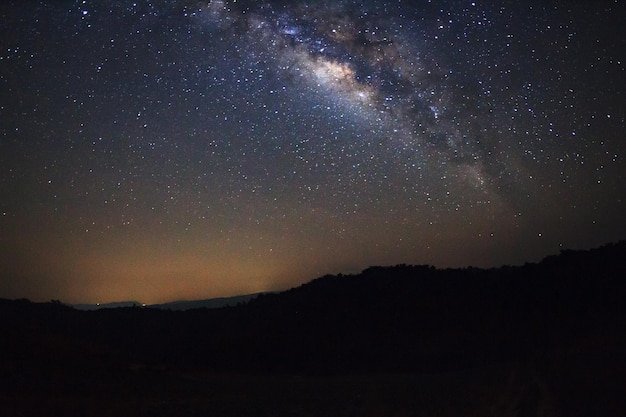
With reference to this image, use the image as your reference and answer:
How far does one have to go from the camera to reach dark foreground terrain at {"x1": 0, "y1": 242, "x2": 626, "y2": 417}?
33.2ft

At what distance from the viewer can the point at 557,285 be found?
2317cm

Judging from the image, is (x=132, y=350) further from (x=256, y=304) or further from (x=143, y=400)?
(x=256, y=304)

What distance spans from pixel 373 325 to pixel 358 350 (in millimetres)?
3484

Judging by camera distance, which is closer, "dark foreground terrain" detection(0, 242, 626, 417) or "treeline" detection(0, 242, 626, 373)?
"dark foreground terrain" detection(0, 242, 626, 417)

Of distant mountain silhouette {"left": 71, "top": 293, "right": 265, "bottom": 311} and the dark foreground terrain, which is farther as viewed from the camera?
distant mountain silhouette {"left": 71, "top": 293, "right": 265, "bottom": 311}

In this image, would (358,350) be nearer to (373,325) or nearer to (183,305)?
(373,325)

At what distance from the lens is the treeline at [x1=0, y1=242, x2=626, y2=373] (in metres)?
15.2

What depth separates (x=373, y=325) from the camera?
2091cm

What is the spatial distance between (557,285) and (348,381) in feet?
48.1

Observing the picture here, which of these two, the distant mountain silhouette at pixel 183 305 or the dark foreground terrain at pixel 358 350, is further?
the distant mountain silhouette at pixel 183 305

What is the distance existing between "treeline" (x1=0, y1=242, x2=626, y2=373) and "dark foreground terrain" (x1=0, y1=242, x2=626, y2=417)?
10 centimetres

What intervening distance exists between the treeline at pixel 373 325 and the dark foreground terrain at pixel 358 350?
10 cm

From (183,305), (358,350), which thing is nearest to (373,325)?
(358,350)

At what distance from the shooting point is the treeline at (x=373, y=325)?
599 inches
